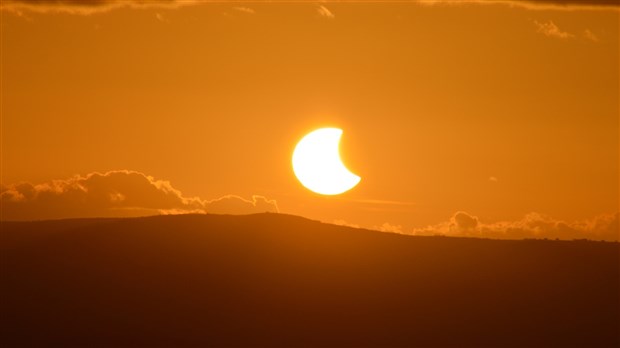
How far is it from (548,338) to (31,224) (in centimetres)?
4958

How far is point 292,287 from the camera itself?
81688 mm

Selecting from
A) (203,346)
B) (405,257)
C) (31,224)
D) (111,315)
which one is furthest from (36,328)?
(31,224)

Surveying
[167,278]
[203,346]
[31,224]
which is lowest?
[203,346]

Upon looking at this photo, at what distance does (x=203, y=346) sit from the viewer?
2761 inches

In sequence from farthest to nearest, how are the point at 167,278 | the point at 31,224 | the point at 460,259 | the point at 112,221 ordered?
the point at 31,224 < the point at 112,221 < the point at 460,259 < the point at 167,278

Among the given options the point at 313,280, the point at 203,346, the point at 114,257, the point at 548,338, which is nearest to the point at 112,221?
the point at 114,257

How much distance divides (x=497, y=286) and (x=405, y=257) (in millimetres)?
7525

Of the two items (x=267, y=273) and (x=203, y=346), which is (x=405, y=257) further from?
(x=203, y=346)

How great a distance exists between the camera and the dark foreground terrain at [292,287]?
73.2m

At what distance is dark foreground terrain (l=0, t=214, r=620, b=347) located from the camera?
73.2 m

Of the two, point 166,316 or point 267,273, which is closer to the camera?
point 166,316

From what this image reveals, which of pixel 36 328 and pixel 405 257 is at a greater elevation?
pixel 405 257

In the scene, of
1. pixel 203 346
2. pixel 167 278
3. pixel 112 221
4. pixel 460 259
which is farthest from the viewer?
pixel 112 221

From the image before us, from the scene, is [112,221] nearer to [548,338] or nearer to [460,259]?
[460,259]
